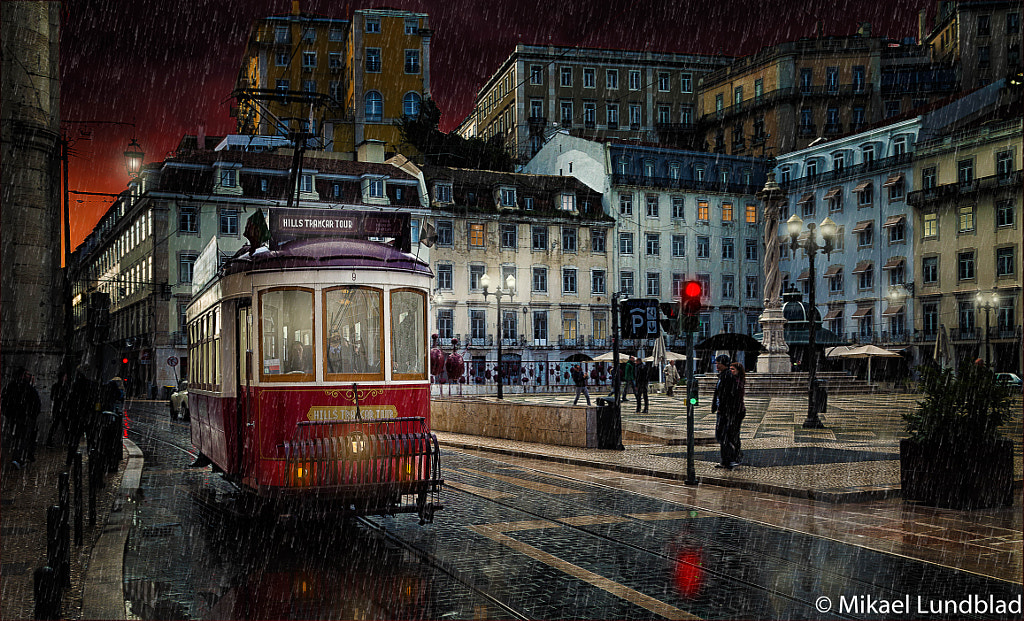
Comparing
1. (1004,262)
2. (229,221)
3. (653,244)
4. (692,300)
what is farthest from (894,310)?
(692,300)

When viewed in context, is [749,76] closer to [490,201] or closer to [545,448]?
[490,201]

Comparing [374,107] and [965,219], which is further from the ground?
[374,107]

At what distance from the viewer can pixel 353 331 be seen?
9531 mm

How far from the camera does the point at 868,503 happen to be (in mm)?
11445

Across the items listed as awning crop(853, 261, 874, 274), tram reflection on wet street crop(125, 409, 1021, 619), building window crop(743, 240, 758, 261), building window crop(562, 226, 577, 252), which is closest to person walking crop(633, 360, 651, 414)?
tram reflection on wet street crop(125, 409, 1021, 619)

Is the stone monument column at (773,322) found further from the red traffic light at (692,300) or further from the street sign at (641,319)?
the red traffic light at (692,300)

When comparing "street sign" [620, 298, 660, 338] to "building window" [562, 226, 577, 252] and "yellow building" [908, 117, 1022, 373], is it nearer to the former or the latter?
"yellow building" [908, 117, 1022, 373]

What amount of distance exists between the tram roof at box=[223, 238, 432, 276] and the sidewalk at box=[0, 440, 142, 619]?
9.90 ft

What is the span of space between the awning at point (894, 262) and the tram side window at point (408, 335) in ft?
179

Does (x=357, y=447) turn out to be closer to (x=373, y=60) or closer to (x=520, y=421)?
(x=520, y=421)

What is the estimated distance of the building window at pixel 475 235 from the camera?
199 feet

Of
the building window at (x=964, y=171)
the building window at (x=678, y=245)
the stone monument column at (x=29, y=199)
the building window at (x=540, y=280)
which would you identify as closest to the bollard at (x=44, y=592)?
the stone monument column at (x=29, y=199)

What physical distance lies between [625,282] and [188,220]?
2826 centimetres

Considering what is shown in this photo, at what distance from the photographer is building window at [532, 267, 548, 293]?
6238cm
